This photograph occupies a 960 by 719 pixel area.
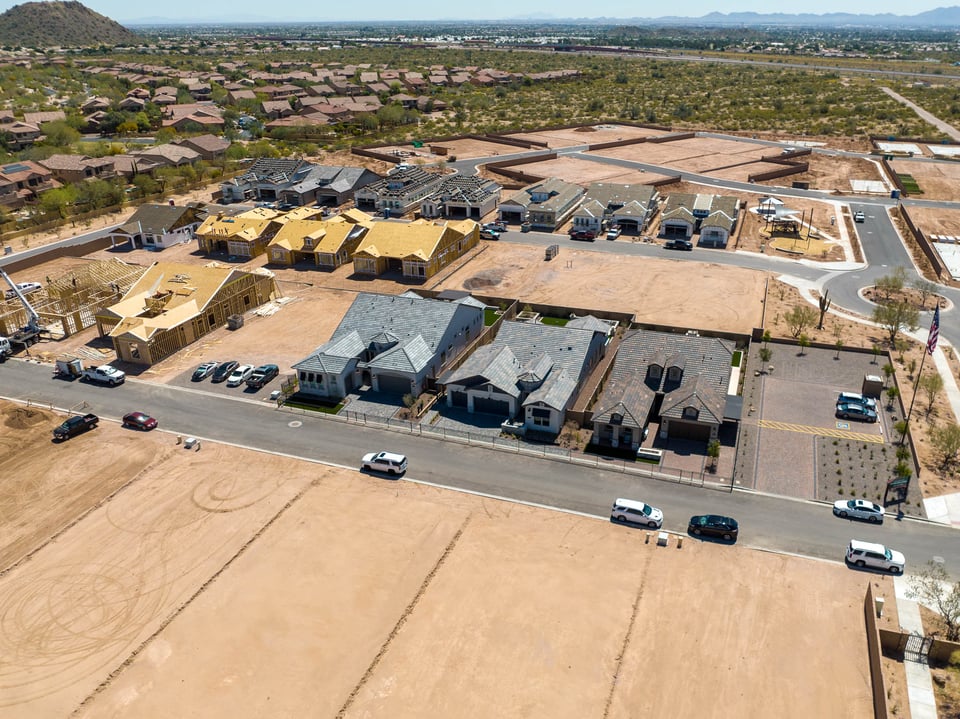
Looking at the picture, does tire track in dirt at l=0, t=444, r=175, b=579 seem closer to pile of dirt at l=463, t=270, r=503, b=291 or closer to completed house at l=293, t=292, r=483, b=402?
completed house at l=293, t=292, r=483, b=402

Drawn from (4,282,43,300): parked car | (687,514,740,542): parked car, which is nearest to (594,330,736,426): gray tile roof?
(687,514,740,542): parked car

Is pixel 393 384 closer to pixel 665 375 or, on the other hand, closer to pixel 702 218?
pixel 665 375

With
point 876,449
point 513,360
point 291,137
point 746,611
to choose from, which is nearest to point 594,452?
point 513,360

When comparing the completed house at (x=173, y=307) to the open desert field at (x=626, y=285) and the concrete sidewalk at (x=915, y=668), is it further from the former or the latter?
the concrete sidewalk at (x=915, y=668)

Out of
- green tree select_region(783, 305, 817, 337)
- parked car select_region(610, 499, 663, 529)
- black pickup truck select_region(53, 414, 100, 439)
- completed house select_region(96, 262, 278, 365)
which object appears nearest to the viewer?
parked car select_region(610, 499, 663, 529)

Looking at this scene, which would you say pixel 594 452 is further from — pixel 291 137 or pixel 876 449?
pixel 291 137

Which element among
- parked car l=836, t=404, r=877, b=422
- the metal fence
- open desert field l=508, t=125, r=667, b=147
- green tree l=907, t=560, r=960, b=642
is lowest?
the metal fence

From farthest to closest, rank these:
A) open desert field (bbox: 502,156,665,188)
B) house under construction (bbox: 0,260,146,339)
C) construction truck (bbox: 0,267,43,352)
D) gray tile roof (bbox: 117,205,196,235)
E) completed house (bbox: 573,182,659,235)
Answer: open desert field (bbox: 502,156,665,188)
completed house (bbox: 573,182,659,235)
gray tile roof (bbox: 117,205,196,235)
house under construction (bbox: 0,260,146,339)
construction truck (bbox: 0,267,43,352)
